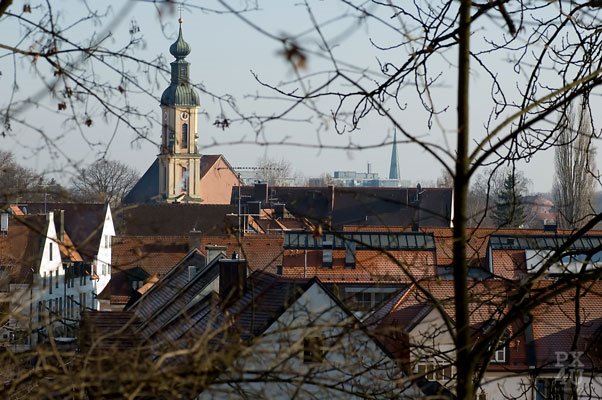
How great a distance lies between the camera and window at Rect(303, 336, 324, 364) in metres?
3.04

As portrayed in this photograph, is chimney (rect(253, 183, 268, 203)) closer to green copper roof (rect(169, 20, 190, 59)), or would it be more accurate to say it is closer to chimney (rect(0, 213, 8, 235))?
chimney (rect(0, 213, 8, 235))

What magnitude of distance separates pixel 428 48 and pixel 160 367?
2.03 m

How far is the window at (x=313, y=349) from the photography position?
9.96 feet

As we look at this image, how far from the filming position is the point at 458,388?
3.67 m

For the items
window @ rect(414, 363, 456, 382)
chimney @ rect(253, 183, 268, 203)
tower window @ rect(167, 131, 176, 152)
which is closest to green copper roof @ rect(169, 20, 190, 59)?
tower window @ rect(167, 131, 176, 152)

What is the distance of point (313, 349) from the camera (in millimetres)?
3029

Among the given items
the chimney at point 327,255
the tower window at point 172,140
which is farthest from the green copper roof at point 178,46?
the chimney at point 327,255

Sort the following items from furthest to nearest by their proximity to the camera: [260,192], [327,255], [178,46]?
1. [260,192]
2. [327,255]
3. [178,46]

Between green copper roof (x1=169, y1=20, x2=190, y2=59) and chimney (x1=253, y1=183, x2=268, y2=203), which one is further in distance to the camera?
chimney (x1=253, y1=183, x2=268, y2=203)

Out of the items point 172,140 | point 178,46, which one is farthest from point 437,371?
point 178,46

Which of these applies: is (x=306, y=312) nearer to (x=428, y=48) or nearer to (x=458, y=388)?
(x=458, y=388)

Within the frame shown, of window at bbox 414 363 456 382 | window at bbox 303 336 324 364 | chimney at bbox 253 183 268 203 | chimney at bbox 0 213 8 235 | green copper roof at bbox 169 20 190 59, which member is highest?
chimney at bbox 253 183 268 203

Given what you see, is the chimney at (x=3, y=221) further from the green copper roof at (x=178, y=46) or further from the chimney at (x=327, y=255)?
the chimney at (x=327, y=255)

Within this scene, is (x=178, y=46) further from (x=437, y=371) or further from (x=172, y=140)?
(x=437, y=371)
